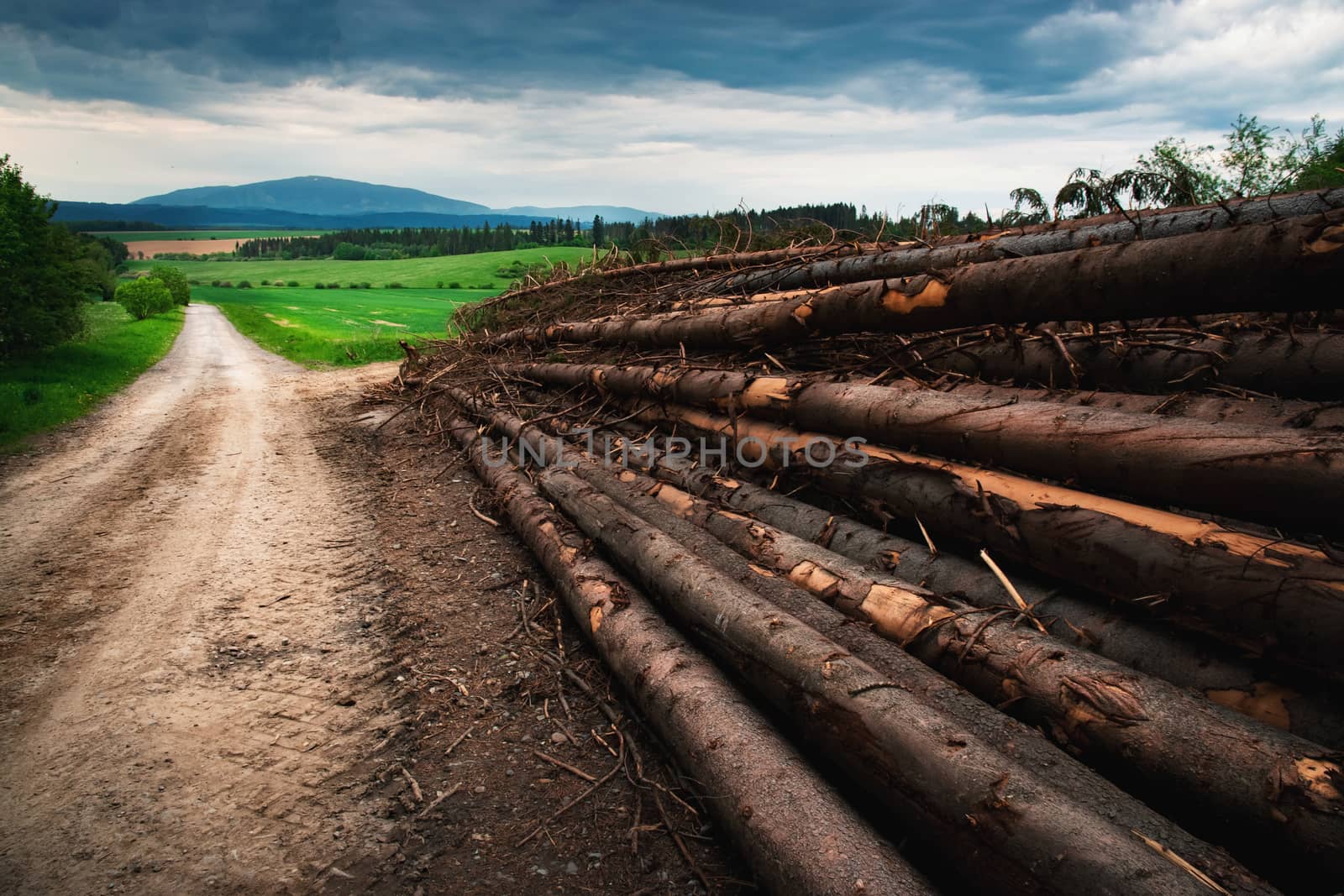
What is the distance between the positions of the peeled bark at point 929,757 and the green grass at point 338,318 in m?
12.9

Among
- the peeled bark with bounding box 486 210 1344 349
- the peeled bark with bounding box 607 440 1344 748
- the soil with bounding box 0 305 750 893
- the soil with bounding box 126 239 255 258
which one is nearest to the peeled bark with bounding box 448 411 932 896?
the soil with bounding box 0 305 750 893

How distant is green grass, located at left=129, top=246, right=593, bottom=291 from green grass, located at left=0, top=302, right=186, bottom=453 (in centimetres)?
1984

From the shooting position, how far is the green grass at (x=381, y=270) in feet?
155

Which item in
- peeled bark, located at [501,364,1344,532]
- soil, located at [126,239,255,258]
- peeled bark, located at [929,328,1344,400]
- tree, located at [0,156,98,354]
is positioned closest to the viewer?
peeled bark, located at [501,364,1344,532]

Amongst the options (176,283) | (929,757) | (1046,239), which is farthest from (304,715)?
(176,283)

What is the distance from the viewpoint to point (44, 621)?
13.8 ft

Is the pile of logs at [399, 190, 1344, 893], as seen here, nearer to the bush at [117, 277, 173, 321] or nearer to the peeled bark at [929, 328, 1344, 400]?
the peeled bark at [929, 328, 1344, 400]

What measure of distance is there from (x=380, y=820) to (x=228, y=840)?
22.5 inches

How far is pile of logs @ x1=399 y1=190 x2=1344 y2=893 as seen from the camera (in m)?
1.89

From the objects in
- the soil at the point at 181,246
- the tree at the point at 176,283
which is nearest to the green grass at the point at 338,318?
the tree at the point at 176,283

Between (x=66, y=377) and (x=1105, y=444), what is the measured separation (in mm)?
17888

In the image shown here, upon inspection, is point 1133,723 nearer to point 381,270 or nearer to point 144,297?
point 144,297

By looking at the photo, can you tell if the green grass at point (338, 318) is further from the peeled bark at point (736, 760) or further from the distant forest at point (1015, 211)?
the peeled bark at point (736, 760)

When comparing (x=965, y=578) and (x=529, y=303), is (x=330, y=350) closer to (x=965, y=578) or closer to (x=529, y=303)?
(x=529, y=303)
